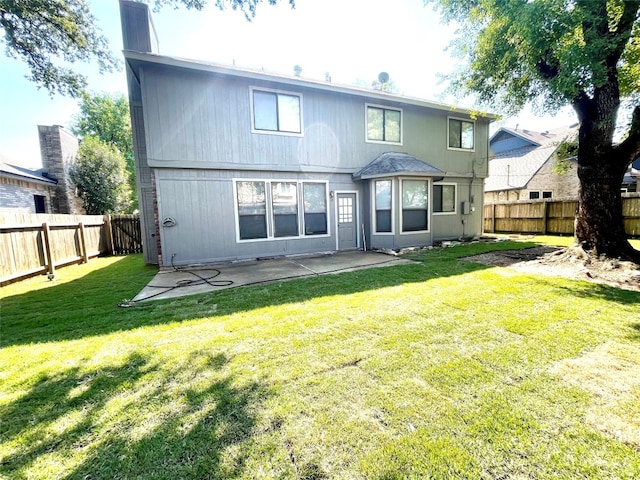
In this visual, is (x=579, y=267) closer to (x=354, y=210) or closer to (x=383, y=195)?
(x=383, y=195)

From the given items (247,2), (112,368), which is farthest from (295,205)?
(112,368)

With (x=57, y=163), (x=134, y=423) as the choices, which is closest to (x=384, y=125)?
(x=134, y=423)

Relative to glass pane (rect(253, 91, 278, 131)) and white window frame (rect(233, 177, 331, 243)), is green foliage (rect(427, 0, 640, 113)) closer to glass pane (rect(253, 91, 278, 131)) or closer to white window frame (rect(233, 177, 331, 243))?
glass pane (rect(253, 91, 278, 131))

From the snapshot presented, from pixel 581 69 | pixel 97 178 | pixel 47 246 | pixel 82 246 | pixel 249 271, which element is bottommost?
pixel 249 271

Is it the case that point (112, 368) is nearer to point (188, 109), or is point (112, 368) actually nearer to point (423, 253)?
point (188, 109)

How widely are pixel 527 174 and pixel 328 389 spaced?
73.0 feet

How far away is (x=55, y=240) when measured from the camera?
807 cm

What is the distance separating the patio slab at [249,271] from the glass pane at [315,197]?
154 centimetres

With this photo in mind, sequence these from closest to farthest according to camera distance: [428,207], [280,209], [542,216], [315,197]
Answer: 1. [280,209]
2. [315,197]
3. [428,207]
4. [542,216]

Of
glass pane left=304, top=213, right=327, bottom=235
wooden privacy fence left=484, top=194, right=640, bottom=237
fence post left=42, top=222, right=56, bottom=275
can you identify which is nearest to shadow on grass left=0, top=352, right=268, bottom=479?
fence post left=42, top=222, right=56, bottom=275

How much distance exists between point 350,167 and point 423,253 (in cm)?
375

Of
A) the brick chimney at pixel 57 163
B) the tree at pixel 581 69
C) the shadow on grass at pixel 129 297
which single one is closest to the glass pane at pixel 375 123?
the tree at pixel 581 69

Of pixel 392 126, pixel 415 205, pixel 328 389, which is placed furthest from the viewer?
pixel 392 126

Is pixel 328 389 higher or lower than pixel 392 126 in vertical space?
lower
